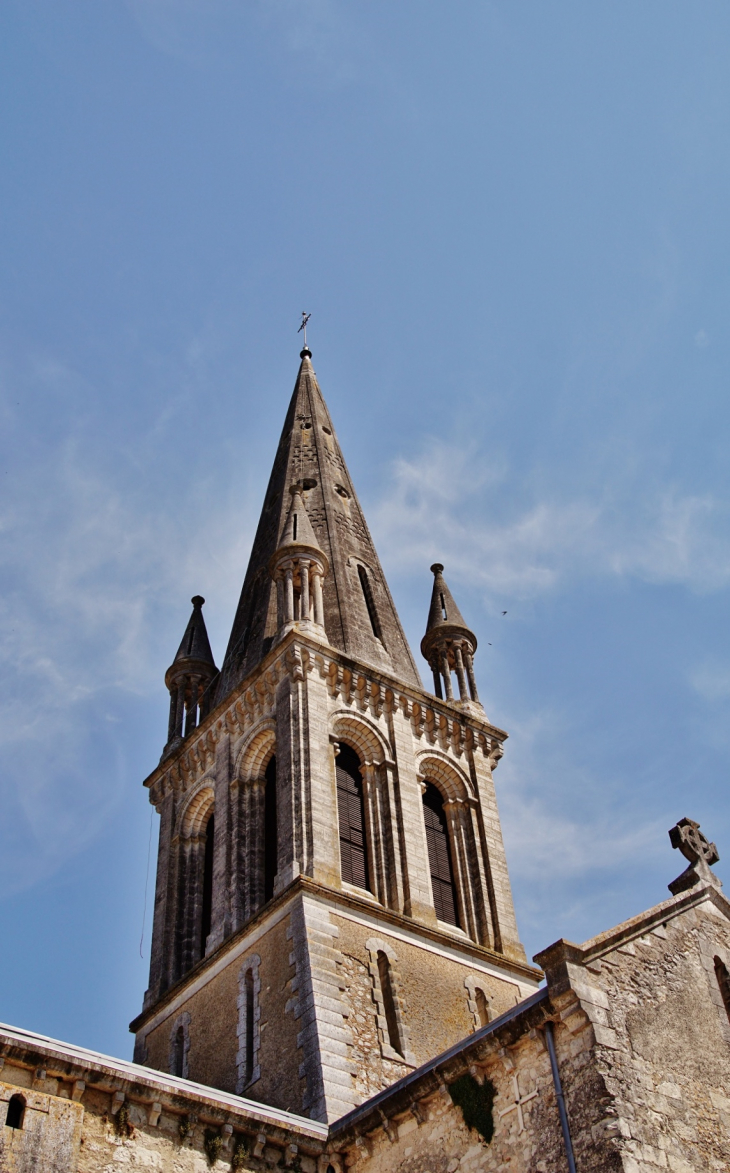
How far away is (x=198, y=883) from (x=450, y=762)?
5704mm

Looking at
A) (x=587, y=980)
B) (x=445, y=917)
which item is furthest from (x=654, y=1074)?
(x=445, y=917)

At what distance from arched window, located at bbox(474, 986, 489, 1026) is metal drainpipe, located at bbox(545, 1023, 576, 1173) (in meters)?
8.61

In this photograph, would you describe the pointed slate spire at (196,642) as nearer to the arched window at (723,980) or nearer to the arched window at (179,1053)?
the arched window at (179,1053)

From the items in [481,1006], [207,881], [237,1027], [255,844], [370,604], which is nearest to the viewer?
[237,1027]

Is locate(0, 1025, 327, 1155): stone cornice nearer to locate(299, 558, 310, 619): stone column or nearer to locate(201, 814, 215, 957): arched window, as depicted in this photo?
locate(201, 814, 215, 957): arched window

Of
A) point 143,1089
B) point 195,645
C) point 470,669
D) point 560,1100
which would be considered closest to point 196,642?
point 195,645

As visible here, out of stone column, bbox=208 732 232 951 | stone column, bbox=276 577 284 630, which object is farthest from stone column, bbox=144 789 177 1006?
stone column, bbox=276 577 284 630

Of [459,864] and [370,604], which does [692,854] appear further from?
[370,604]

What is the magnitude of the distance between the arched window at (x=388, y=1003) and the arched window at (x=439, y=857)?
2.87 meters

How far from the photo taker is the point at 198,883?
2422cm

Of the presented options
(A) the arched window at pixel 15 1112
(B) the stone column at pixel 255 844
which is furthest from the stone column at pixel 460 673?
(A) the arched window at pixel 15 1112

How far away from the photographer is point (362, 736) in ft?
79.0

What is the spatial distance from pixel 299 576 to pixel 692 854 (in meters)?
12.7

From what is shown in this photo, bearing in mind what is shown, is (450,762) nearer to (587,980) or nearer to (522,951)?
(522,951)
